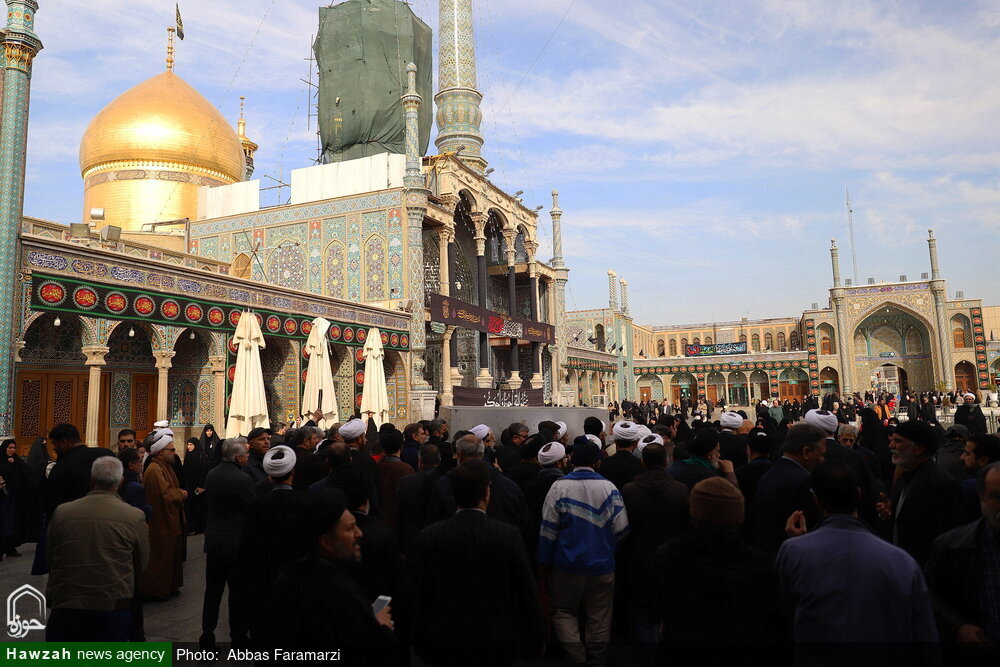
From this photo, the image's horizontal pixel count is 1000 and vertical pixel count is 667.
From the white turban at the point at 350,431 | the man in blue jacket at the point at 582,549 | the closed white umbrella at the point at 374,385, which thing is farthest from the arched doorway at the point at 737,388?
the man in blue jacket at the point at 582,549

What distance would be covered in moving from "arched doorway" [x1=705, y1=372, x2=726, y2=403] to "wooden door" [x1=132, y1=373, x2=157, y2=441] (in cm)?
3961

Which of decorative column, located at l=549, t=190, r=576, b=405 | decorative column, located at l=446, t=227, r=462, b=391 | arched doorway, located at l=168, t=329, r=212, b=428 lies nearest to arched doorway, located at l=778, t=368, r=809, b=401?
decorative column, located at l=549, t=190, r=576, b=405

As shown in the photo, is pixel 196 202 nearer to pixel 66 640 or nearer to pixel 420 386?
pixel 420 386

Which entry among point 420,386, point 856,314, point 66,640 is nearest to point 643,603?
point 66,640

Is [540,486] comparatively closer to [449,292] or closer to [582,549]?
[582,549]

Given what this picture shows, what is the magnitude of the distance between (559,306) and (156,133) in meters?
17.1

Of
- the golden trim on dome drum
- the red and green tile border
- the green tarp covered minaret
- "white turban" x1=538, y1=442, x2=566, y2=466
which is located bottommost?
"white turban" x1=538, y1=442, x2=566, y2=466

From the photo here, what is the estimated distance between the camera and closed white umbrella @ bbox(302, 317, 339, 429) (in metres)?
12.9

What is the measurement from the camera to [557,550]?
3621 millimetres

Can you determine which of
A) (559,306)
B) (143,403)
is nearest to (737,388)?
(559,306)

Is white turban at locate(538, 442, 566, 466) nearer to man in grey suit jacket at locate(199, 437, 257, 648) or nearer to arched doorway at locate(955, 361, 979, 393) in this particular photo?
man in grey suit jacket at locate(199, 437, 257, 648)

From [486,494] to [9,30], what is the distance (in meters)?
11.8

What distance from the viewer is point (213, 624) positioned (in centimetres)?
412

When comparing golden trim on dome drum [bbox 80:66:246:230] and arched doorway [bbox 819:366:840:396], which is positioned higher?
golden trim on dome drum [bbox 80:66:246:230]
